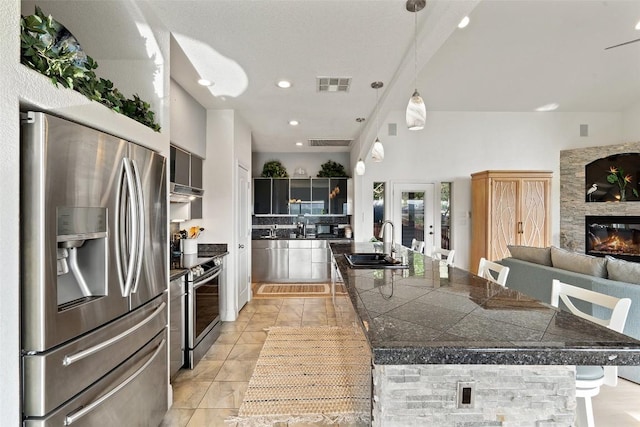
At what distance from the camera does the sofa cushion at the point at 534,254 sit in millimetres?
3345

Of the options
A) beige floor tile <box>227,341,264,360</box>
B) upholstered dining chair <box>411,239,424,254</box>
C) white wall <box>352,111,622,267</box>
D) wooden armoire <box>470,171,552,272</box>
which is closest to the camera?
beige floor tile <box>227,341,264,360</box>

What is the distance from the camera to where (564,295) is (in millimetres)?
1906

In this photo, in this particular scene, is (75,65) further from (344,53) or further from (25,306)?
(344,53)

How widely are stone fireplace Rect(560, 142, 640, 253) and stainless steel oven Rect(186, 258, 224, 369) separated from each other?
6474 mm

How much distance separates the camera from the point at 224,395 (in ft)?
7.84

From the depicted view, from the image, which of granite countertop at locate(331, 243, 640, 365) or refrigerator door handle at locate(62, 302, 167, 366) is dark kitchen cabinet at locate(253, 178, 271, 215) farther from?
granite countertop at locate(331, 243, 640, 365)

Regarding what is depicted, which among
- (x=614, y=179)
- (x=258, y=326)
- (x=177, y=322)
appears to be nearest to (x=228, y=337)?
(x=258, y=326)

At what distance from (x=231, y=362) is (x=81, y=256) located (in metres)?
1.89

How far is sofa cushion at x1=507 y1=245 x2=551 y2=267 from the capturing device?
334cm

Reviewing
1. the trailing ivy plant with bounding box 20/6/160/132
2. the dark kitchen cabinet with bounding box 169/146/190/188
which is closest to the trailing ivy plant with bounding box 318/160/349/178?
the dark kitchen cabinet with bounding box 169/146/190/188

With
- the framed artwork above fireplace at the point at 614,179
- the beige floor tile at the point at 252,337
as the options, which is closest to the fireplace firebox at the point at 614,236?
the framed artwork above fireplace at the point at 614,179

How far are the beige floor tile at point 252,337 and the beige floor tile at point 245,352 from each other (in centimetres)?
9

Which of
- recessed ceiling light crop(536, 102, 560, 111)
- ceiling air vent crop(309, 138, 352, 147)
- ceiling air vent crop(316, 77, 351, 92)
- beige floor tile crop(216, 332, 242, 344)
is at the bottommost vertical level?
beige floor tile crop(216, 332, 242, 344)

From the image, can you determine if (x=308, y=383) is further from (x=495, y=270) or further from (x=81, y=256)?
(x=81, y=256)
